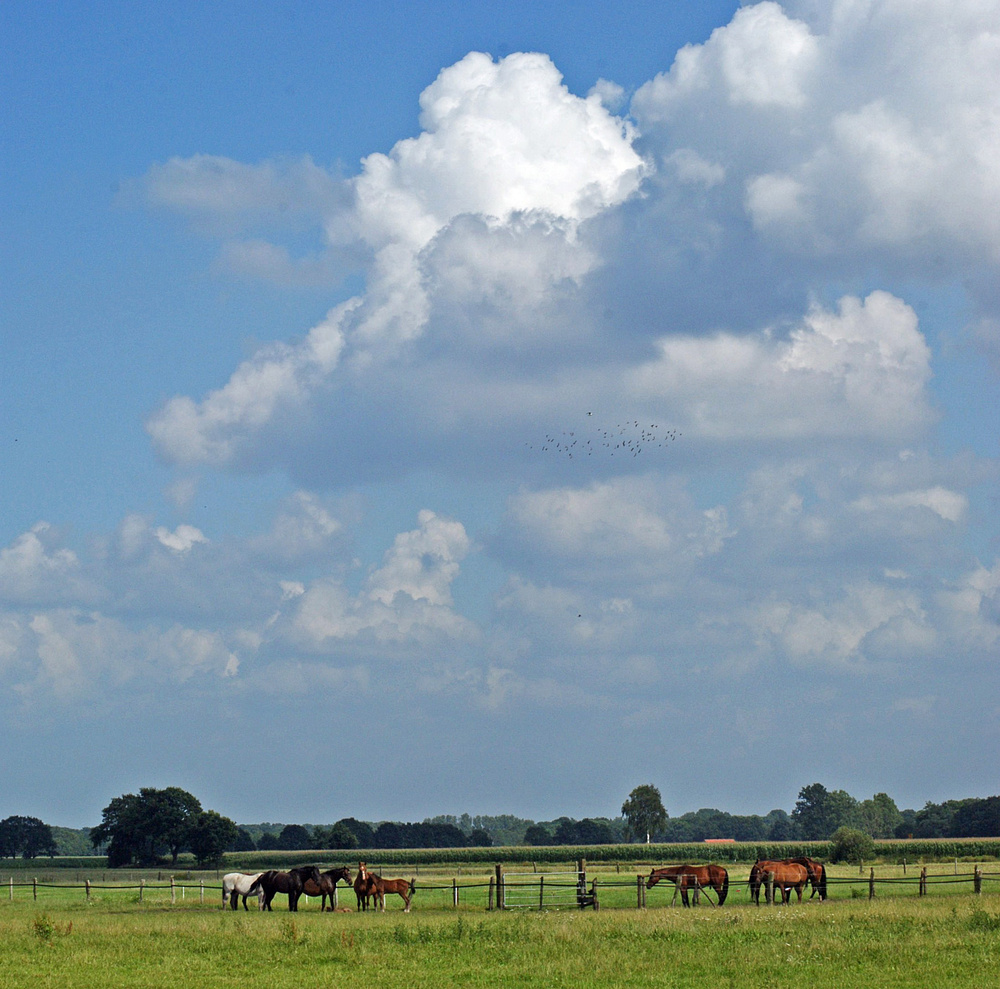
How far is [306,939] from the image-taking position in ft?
91.5

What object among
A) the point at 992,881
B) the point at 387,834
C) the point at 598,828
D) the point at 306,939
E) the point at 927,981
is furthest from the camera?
the point at 598,828

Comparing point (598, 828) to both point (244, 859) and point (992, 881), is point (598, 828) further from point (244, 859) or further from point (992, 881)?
point (992, 881)

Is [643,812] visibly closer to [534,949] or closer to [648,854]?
[648,854]

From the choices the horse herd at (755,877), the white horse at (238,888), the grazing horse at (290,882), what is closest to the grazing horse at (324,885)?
the grazing horse at (290,882)

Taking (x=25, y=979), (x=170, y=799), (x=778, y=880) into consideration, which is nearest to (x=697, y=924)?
(x=778, y=880)

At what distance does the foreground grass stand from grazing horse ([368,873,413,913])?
23.9ft

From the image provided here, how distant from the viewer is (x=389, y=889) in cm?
4334

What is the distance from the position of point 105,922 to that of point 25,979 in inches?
473

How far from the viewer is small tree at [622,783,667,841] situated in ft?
534

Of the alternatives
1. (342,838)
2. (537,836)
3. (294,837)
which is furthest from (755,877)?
(537,836)

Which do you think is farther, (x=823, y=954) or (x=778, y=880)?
(x=778, y=880)

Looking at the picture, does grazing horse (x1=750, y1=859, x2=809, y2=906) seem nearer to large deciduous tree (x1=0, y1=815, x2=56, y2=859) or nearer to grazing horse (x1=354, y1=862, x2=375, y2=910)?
grazing horse (x1=354, y1=862, x2=375, y2=910)

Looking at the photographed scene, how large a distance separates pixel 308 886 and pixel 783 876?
16551 mm

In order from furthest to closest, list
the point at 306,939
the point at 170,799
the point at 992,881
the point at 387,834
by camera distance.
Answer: the point at 387,834 → the point at 170,799 → the point at 992,881 → the point at 306,939
